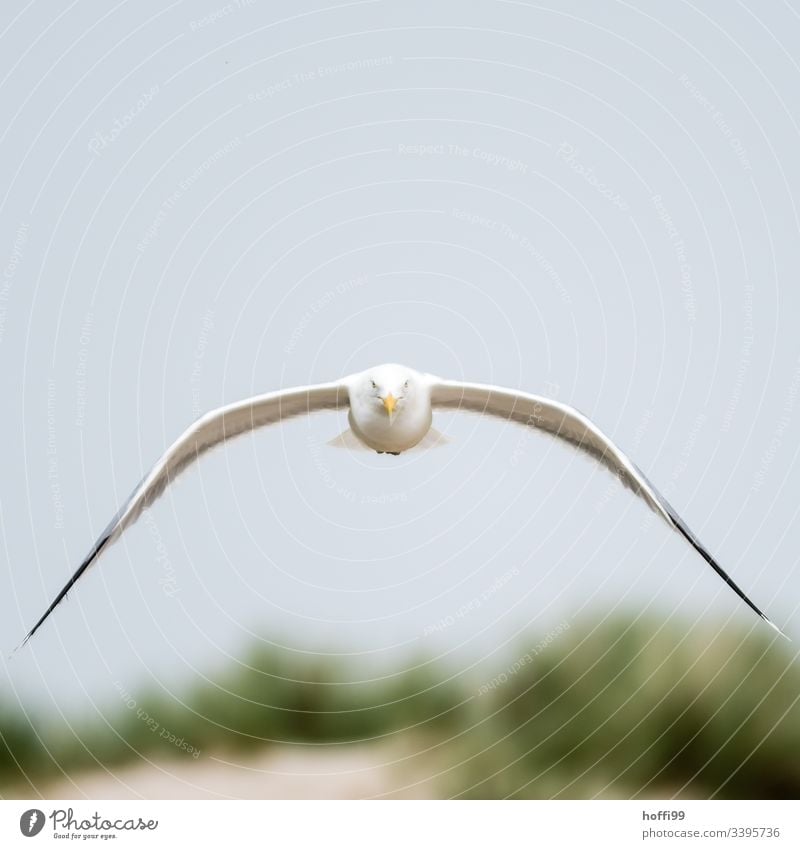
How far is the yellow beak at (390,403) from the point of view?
8.24 metres

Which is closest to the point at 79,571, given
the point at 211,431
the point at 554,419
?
the point at 211,431

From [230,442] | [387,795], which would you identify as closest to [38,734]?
[387,795]

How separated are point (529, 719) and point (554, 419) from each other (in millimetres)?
3073

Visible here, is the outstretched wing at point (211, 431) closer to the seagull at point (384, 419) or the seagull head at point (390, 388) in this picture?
the seagull at point (384, 419)

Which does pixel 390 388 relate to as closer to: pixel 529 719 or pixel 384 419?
pixel 384 419

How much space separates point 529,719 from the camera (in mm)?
10906

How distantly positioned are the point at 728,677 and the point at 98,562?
452cm

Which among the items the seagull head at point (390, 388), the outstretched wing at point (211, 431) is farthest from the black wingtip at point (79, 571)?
the seagull head at point (390, 388)

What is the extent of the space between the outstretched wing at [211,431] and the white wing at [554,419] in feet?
2.06

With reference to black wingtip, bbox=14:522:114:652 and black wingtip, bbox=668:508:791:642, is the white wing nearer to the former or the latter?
black wingtip, bbox=668:508:791:642

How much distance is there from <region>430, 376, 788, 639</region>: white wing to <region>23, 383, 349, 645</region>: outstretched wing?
2.06 ft
